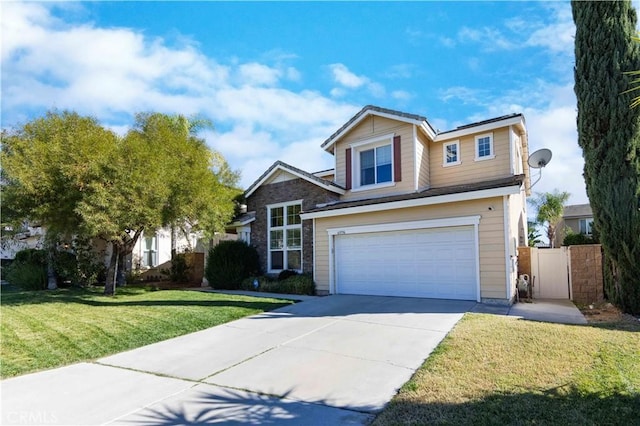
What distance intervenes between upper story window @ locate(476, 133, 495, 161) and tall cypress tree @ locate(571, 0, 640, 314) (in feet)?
12.5

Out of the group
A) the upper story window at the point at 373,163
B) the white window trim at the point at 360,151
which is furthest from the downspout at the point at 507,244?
the white window trim at the point at 360,151

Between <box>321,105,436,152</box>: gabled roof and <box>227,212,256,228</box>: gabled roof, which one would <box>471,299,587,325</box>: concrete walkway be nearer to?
<box>321,105,436,152</box>: gabled roof

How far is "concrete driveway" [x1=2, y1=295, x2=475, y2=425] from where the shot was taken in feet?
14.9

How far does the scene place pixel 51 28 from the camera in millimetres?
10383

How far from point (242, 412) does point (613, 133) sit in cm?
1124

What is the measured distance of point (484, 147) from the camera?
48.2ft

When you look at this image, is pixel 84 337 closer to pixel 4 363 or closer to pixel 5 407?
pixel 4 363

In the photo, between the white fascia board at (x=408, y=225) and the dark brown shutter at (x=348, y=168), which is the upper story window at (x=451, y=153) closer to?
the dark brown shutter at (x=348, y=168)

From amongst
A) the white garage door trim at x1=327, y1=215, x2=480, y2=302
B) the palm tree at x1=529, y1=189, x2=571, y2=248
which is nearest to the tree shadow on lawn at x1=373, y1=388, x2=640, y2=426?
the white garage door trim at x1=327, y1=215, x2=480, y2=302

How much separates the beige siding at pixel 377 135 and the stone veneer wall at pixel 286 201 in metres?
1.19

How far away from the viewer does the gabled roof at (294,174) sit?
50.4 feet

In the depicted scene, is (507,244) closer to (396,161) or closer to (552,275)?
(552,275)

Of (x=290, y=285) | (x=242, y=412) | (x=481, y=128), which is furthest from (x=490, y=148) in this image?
(x=242, y=412)

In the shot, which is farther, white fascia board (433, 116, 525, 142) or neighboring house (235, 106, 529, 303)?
white fascia board (433, 116, 525, 142)
